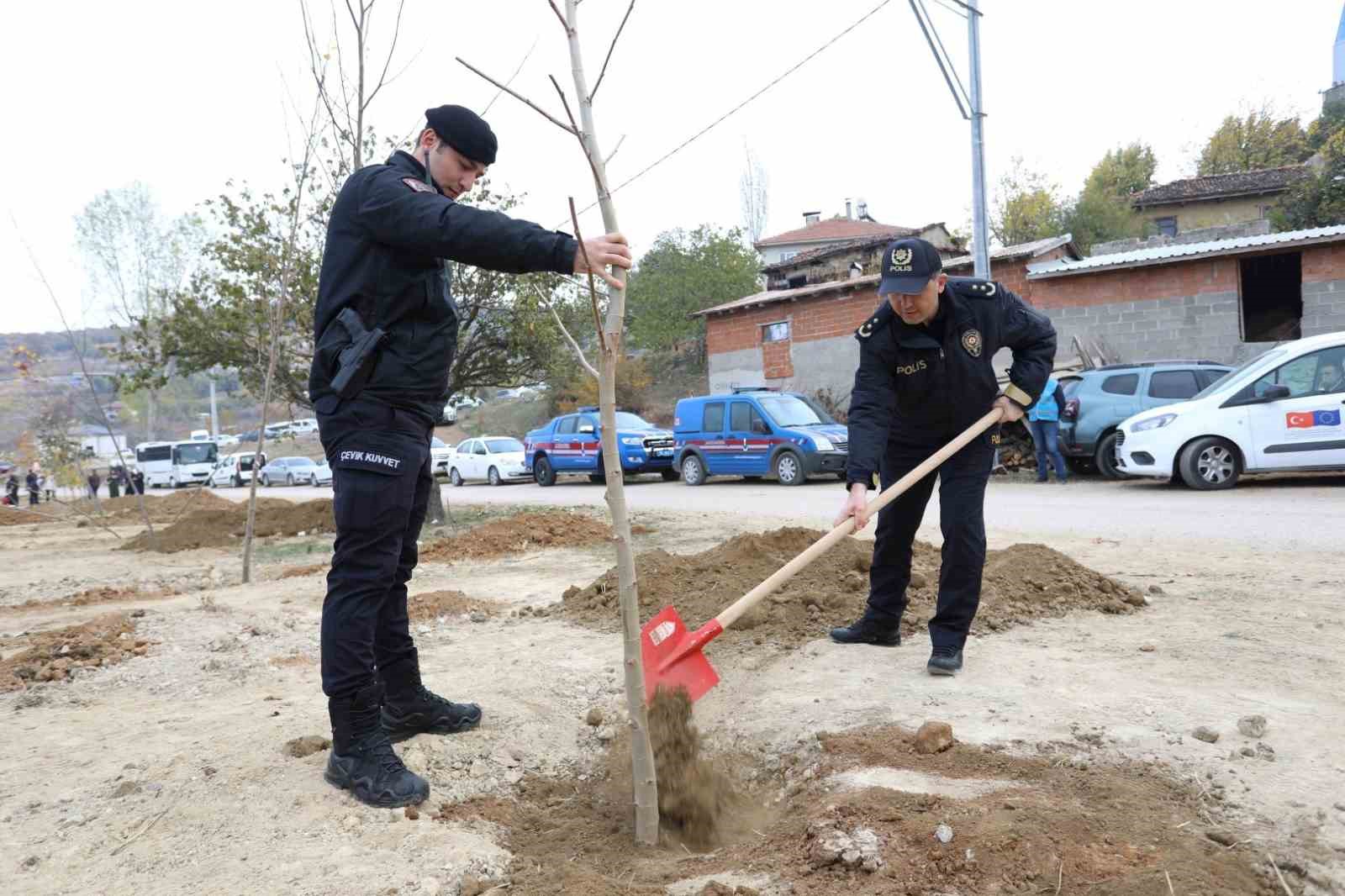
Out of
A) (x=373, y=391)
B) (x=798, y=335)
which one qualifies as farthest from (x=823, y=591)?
(x=798, y=335)

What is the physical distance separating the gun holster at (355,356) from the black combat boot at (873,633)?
8.62ft

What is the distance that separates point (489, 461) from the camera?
81.0 ft

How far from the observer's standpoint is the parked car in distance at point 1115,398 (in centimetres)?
1307

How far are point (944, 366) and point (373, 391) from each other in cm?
230

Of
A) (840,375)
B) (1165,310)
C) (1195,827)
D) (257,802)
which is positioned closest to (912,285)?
(1195,827)

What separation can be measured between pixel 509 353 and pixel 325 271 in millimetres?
10432

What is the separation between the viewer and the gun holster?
2.66m

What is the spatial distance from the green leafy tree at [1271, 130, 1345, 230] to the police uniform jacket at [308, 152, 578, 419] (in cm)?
2880

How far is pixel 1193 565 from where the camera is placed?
5.99m

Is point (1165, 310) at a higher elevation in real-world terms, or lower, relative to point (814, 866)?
higher

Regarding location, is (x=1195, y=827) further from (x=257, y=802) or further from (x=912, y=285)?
(x=257, y=802)

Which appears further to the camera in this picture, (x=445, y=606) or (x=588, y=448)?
(x=588, y=448)

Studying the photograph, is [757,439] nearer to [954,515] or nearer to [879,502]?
[954,515]

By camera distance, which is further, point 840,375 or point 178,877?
point 840,375
